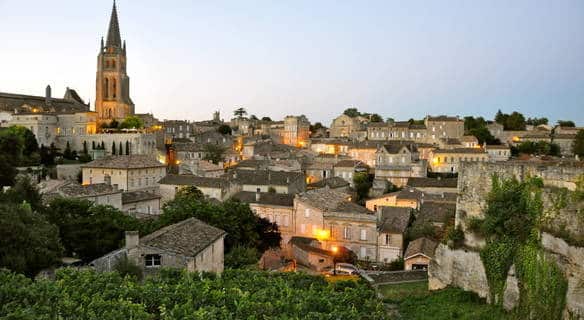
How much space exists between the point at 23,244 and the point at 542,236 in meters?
20.1

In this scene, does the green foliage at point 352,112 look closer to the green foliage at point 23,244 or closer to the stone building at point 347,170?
the stone building at point 347,170

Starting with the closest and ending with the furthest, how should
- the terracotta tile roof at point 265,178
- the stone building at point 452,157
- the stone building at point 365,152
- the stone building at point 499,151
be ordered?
the terracotta tile roof at point 265,178, the stone building at point 452,157, the stone building at point 365,152, the stone building at point 499,151

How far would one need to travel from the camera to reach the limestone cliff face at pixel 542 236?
50.4ft

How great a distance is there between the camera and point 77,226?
28844 mm

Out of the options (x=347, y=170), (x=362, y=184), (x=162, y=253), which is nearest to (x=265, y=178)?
Answer: (x=362, y=184)

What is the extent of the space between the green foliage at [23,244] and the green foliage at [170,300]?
415 centimetres

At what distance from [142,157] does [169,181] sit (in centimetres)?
542

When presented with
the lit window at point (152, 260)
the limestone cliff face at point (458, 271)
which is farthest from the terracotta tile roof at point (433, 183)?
the lit window at point (152, 260)

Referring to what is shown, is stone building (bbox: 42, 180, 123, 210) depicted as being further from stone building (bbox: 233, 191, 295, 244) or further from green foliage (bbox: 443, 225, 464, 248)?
green foliage (bbox: 443, 225, 464, 248)

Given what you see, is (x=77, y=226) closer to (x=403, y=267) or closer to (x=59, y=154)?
(x=403, y=267)

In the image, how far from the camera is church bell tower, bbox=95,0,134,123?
9538cm

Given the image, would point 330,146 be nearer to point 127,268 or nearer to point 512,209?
point 127,268

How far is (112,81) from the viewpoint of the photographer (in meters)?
97.1

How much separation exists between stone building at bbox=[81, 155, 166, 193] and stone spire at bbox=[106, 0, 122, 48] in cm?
5174
